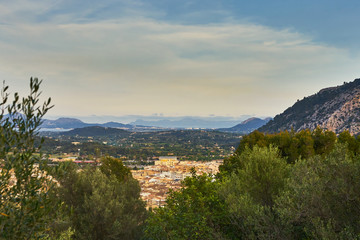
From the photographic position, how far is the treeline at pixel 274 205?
33.0 feet

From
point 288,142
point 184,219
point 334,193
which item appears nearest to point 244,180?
point 184,219

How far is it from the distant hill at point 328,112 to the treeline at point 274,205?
259 feet

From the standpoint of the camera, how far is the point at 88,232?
1802 centimetres

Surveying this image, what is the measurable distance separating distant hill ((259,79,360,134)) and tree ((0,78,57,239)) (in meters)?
90.9

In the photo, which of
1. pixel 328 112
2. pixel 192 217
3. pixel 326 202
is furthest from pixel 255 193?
pixel 328 112

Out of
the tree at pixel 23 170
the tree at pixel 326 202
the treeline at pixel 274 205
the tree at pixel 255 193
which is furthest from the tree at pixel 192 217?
the tree at pixel 23 170

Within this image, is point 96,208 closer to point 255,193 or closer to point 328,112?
point 255,193

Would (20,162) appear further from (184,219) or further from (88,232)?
(88,232)

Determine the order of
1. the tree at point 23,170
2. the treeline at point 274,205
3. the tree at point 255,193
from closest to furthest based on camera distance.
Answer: the tree at point 23,170
the treeline at point 274,205
the tree at point 255,193

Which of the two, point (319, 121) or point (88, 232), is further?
point (319, 121)

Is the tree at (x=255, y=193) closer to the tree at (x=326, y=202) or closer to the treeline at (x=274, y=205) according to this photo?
the treeline at (x=274, y=205)

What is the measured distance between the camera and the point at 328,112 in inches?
5502

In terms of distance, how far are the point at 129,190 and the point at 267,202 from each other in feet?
49.0

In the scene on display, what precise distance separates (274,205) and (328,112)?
500 feet
